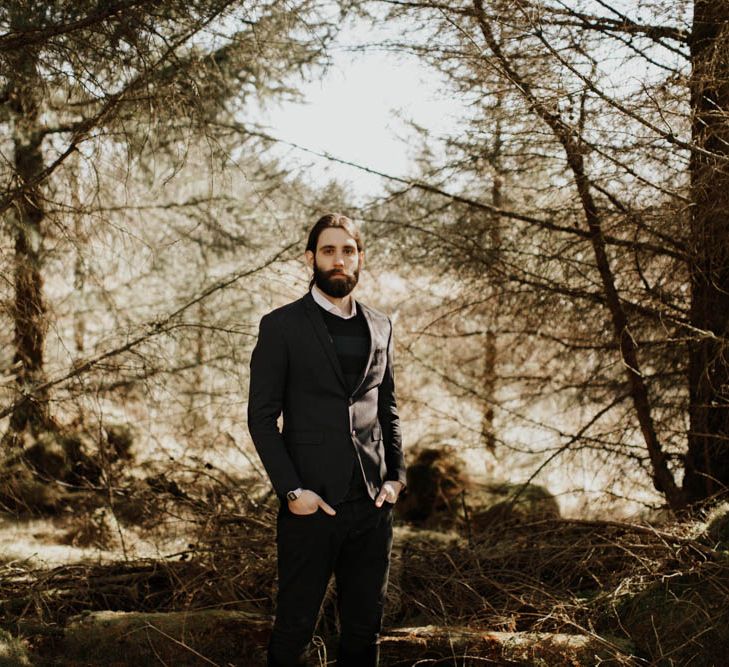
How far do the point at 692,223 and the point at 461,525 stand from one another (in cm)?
399

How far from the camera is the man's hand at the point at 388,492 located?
2.83m

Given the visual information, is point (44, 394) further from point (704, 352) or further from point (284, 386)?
point (704, 352)

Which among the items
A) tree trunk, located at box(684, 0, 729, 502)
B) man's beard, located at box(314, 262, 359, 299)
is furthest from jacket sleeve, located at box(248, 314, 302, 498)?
tree trunk, located at box(684, 0, 729, 502)

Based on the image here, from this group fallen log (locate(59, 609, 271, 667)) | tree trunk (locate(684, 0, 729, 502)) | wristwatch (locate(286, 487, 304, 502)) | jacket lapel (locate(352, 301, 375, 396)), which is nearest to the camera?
wristwatch (locate(286, 487, 304, 502))

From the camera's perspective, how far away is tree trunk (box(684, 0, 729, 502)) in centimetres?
366

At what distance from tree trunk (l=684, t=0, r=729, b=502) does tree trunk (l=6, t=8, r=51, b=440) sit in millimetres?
3299

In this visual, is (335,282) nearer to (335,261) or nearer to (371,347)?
(335,261)

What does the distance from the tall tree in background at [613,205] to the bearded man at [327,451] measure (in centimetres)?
152

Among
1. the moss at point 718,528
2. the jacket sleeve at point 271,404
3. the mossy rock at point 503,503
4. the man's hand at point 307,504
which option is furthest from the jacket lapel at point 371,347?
the mossy rock at point 503,503

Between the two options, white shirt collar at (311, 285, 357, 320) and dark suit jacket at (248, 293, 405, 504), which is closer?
dark suit jacket at (248, 293, 405, 504)

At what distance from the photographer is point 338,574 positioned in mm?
2895

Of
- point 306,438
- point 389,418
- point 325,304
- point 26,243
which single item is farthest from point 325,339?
point 26,243

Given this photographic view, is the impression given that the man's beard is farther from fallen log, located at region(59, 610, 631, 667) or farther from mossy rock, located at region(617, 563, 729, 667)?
mossy rock, located at region(617, 563, 729, 667)

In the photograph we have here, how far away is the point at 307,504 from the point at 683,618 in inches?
78.0
